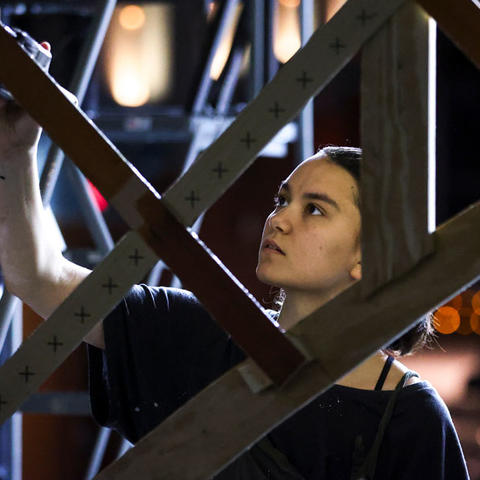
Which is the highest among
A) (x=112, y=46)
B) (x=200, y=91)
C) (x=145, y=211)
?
(x=112, y=46)

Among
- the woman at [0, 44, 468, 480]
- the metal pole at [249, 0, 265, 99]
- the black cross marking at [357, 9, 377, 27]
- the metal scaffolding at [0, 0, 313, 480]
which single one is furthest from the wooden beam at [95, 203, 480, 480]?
the metal pole at [249, 0, 265, 99]

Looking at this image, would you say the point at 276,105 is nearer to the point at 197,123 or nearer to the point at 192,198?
the point at 192,198

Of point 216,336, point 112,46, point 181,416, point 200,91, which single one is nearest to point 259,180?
point 112,46

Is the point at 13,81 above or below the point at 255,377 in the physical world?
above

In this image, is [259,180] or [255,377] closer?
[255,377]

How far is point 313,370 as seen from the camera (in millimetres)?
1147

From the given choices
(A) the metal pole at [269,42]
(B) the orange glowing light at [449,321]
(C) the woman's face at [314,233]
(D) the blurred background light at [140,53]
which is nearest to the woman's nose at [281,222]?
(C) the woman's face at [314,233]

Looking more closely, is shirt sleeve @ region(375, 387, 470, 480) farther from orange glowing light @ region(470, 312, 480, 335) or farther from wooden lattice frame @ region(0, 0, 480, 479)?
orange glowing light @ region(470, 312, 480, 335)

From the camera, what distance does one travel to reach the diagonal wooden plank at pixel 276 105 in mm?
1129

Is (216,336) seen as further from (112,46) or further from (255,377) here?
(112,46)

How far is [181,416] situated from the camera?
1.18 m

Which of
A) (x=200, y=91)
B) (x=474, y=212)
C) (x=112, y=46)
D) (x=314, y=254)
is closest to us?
(x=474, y=212)

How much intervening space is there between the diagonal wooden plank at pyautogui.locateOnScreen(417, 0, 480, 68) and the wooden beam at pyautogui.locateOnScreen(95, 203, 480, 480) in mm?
202

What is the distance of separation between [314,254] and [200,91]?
174cm
